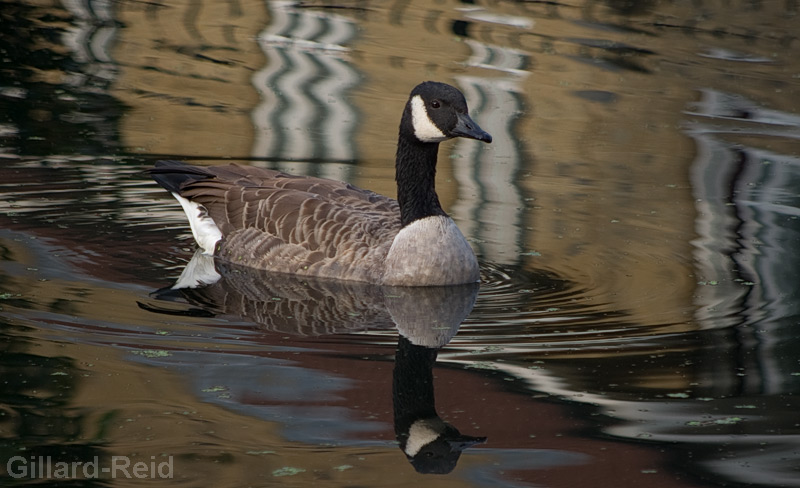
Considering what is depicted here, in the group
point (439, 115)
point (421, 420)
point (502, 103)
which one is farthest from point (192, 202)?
point (502, 103)

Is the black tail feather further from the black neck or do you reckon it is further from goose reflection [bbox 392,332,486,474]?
goose reflection [bbox 392,332,486,474]

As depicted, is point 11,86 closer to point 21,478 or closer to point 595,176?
point 595,176

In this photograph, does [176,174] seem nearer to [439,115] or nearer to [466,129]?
[439,115]

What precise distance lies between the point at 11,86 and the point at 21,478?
41.5 feet

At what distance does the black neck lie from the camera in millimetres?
10477

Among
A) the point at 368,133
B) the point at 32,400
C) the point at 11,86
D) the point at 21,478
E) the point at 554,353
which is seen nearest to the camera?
the point at 21,478

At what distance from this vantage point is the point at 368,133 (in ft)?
52.5

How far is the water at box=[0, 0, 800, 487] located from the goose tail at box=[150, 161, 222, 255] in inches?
14.3

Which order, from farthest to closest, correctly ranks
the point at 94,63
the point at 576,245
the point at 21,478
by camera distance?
1. the point at 94,63
2. the point at 576,245
3. the point at 21,478

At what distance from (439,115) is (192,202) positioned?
2818mm

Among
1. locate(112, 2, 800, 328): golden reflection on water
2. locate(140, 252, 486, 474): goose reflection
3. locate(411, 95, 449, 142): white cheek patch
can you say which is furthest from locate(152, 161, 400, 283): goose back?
locate(112, 2, 800, 328): golden reflection on water

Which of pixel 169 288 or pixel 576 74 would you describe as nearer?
pixel 169 288

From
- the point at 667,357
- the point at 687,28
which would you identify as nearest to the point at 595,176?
the point at 667,357

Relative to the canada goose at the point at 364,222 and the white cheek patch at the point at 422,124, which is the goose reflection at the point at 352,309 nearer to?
the canada goose at the point at 364,222
